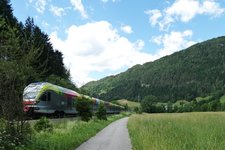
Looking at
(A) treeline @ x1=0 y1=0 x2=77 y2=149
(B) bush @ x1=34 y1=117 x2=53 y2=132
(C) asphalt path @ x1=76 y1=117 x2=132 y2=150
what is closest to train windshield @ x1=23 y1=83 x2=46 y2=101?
(A) treeline @ x1=0 y1=0 x2=77 y2=149

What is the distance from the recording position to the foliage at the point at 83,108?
37.2 meters

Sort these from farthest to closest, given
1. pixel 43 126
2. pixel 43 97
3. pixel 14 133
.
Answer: pixel 43 97 < pixel 43 126 < pixel 14 133

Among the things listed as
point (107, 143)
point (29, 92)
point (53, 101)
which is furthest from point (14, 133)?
point (53, 101)

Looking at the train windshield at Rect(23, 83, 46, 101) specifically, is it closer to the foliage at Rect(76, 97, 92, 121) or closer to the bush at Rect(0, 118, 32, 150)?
the bush at Rect(0, 118, 32, 150)

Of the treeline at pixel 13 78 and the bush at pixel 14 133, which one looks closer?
the bush at pixel 14 133

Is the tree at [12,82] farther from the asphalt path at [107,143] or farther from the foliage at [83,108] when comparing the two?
the foliage at [83,108]

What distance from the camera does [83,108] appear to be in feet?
123

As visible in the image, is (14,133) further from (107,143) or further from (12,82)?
(107,143)

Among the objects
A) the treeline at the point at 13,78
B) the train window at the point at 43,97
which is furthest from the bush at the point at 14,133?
the train window at the point at 43,97

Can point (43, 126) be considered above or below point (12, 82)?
below

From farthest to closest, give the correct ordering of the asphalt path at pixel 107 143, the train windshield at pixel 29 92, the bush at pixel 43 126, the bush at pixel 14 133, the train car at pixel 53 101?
1. the train car at pixel 53 101
2. the bush at pixel 43 126
3. the asphalt path at pixel 107 143
4. the train windshield at pixel 29 92
5. the bush at pixel 14 133

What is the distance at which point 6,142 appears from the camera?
12.4 m

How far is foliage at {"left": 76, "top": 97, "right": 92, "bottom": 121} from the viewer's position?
1466 inches

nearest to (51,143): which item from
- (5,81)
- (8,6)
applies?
(5,81)
